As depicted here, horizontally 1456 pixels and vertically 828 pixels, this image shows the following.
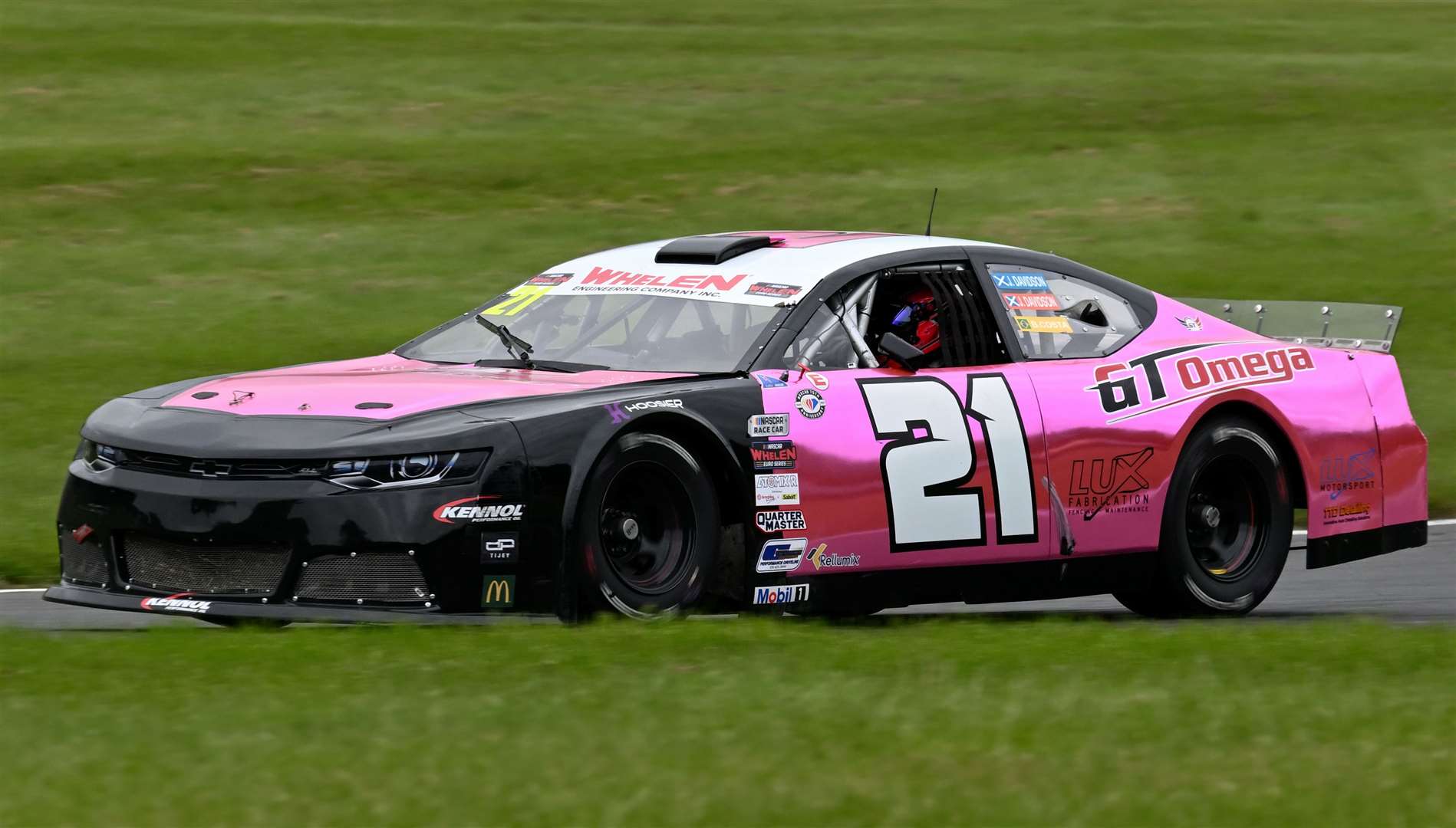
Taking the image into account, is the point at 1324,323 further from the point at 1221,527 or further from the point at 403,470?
the point at 403,470

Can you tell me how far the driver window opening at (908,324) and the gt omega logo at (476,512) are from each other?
1619mm

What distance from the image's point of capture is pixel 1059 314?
28.2ft

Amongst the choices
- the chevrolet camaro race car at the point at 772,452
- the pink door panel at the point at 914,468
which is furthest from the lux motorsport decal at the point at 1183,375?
the pink door panel at the point at 914,468

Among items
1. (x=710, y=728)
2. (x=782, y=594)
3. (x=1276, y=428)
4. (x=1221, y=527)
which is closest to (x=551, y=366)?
(x=782, y=594)

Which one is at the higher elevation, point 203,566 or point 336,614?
point 203,566

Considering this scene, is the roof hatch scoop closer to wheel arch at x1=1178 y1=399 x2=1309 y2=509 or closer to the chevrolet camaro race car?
the chevrolet camaro race car

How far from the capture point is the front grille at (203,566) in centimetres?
662

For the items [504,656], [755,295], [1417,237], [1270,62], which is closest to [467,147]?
[1417,237]

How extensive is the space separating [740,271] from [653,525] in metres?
1.48

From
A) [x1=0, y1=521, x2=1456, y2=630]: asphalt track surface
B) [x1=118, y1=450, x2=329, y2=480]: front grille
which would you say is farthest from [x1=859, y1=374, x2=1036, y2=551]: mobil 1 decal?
[x1=118, y1=450, x2=329, y2=480]: front grille

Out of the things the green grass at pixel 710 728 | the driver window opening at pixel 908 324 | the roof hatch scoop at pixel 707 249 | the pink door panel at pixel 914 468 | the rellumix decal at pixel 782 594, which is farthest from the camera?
the roof hatch scoop at pixel 707 249

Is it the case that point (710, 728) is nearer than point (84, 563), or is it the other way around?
point (710, 728)

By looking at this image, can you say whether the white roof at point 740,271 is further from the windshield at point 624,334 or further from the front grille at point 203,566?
the front grille at point 203,566

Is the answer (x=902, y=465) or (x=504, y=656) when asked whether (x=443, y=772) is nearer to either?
(x=504, y=656)
